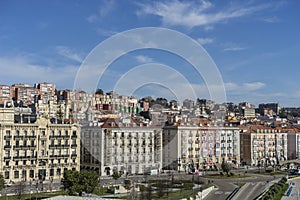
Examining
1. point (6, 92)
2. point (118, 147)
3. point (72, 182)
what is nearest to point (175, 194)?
point (72, 182)

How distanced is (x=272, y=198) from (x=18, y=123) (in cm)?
2059

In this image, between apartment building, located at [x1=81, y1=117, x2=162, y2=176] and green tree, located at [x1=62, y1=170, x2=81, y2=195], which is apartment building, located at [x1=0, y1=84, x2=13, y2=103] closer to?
apartment building, located at [x1=81, y1=117, x2=162, y2=176]

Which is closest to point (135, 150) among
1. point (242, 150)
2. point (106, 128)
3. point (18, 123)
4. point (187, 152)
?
point (106, 128)

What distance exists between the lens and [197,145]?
1929 inches

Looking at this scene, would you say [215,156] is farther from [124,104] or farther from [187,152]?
[124,104]

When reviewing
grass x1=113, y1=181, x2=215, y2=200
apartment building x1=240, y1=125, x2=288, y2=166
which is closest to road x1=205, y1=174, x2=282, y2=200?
grass x1=113, y1=181, x2=215, y2=200

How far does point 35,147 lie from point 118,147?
311 inches

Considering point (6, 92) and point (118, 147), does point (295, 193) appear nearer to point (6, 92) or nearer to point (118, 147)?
point (118, 147)

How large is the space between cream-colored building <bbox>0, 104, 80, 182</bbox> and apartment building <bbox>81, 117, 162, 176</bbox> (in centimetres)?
191

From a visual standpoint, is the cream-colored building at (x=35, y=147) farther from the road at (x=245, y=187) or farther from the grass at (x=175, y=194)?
the road at (x=245, y=187)

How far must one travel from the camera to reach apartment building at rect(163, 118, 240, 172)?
47.0m

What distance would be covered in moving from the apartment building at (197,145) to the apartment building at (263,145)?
7.26 feet

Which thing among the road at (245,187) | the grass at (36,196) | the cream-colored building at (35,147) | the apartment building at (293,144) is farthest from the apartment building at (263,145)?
the grass at (36,196)

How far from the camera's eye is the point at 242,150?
182ft
